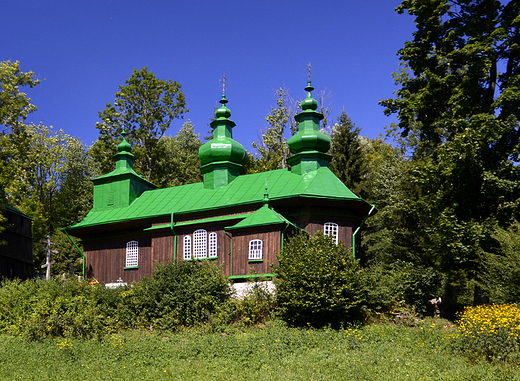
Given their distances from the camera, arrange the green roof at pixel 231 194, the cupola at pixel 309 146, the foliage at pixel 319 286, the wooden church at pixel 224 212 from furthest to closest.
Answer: the cupola at pixel 309 146 < the green roof at pixel 231 194 < the wooden church at pixel 224 212 < the foliage at pixel 319 286

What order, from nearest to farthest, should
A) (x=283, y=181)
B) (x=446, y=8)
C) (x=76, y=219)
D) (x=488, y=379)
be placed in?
(x=488, y=379), (x=446, y=8), (x=283, y=181), (x=76, y=219)

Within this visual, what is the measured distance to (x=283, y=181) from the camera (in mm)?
23156

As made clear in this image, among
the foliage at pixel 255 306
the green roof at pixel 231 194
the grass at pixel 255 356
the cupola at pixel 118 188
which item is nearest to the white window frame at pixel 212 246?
the green roof at pixel 231 194

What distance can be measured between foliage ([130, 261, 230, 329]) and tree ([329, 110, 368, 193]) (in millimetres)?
14821

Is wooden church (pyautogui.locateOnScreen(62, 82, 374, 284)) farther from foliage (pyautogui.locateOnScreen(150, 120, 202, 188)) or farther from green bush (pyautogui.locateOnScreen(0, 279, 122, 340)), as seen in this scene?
foliage (pyautogui.locateOnScreen(150, 120, 202, 188))

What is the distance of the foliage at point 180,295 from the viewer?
58.0ft

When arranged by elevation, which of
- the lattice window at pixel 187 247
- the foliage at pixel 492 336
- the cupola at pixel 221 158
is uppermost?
the cupola at pixel 221 158

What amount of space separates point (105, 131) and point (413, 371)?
29508mm

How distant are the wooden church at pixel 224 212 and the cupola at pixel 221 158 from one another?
0.16 feet

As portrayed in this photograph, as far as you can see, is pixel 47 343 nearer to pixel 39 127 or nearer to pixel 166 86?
pixel 166 86

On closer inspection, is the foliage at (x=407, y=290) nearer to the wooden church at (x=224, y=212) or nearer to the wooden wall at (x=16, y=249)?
Answer: the wooden church at (x=224, y=212)

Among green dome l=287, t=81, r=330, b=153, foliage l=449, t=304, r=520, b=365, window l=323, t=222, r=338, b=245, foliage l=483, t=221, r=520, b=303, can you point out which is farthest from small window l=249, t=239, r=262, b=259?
foliage l=449, t=304, r=520, b=365

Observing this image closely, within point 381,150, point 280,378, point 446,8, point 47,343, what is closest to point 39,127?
point 381,150

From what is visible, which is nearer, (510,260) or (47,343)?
(510,260)
